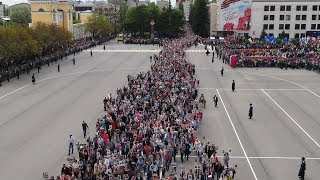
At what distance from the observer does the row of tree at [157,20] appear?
11100 centimetres

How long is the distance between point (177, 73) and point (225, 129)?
1398cm

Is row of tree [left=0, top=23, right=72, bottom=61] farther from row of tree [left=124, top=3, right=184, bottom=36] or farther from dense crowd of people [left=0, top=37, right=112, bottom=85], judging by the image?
row of tree [left=124, top=3, right=184, bottom=36]

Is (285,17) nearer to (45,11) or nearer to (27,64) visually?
(45,11)

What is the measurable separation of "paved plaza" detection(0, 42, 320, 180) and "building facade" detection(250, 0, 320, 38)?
47.5 m

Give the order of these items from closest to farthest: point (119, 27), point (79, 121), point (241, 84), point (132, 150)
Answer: point (132, 150) < point (79, 121) < point (241, 84) < point (119, 27)

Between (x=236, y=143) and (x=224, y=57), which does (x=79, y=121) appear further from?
(x=224, y=57)

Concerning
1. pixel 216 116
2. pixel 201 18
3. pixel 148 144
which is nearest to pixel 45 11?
pixel 201 18

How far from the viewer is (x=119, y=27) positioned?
134 m

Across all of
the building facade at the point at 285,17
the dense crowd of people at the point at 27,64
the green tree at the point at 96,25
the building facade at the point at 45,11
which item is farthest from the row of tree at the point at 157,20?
the dense crowd of people at the point at 27,64

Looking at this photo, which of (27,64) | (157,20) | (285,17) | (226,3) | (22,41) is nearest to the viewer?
(22,41)

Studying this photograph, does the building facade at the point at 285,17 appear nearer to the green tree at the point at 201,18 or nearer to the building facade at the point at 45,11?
the green tree at the point at 201,18

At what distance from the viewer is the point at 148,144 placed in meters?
22.4

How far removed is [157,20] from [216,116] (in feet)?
272

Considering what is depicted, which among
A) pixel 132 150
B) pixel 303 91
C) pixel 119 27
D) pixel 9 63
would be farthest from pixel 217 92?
pixel 119 27
